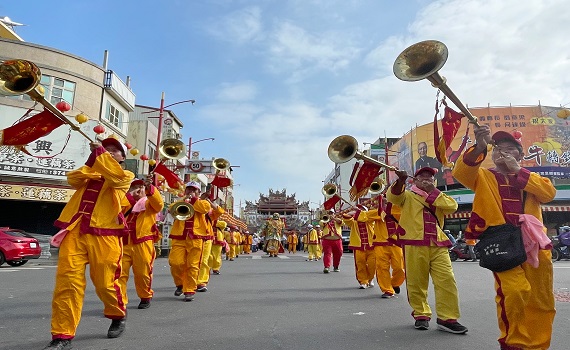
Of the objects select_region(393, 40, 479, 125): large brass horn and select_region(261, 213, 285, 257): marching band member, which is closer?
select_region(393, 40, 479, 125): large brass horn

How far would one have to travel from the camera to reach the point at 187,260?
6629 mm

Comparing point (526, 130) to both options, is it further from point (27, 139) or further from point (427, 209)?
point (27, 139)

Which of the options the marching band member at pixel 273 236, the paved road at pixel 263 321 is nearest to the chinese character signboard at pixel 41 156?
the marching band member at pixel 273 236

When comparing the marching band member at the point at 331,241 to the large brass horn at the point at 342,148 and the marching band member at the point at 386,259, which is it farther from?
the large brass horn at the point at 342,148

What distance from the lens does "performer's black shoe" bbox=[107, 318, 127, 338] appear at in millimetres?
4078

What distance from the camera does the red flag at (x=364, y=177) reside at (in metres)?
5.46

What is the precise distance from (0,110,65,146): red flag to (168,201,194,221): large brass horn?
2.89m

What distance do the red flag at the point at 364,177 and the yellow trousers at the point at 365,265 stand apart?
2.60 m

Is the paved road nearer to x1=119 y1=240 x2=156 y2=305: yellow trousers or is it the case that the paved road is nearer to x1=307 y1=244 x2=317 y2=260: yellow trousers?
x1=119 y1=240 x2=156 y2=305: yellow trousers

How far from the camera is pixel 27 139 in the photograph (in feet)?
13.4

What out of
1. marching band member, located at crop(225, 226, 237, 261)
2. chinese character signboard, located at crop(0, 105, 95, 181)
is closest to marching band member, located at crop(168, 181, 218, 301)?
marching band member, located at crop(225, 226, 237, 261)

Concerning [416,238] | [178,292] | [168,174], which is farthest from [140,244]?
[416,238]

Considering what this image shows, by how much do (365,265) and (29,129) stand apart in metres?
6.33

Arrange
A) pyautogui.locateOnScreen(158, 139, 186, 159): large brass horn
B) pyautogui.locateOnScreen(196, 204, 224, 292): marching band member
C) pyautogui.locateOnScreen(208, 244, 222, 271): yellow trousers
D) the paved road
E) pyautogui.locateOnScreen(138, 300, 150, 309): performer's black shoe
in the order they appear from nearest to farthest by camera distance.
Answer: the paved road, pyautogui.locateOnScreen(138, 300, 150, 309): performer's black shoe, pyautogui.locateOnScreen(158, 139, 186, 159): large brass horn, pyautogui.locateOnScreen(196, 204, 224, 292): marching band member, pyautogui.locateOnScreen(208, 244, 222, 271): yellow trousers
